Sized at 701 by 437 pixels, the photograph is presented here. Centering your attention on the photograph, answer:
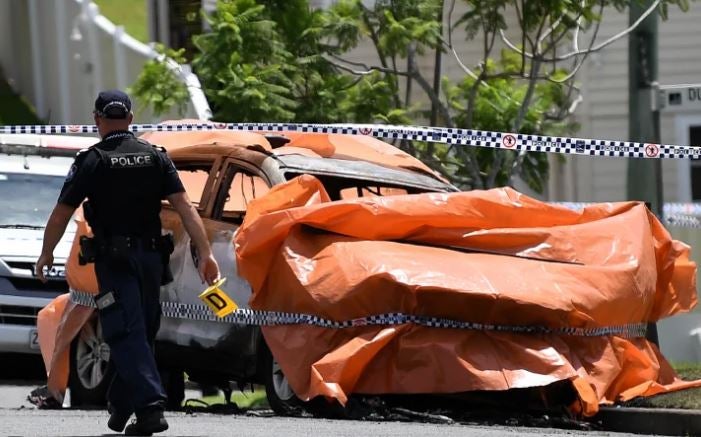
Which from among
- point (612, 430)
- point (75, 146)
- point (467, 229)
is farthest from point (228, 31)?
point (612, 430)

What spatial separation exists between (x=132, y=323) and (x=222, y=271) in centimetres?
203

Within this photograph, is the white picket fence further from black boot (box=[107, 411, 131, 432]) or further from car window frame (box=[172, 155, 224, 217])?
black boot (box=[107, 411, 131, 432])

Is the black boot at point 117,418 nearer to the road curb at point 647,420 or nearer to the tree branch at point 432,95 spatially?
the road curb at point 647,420

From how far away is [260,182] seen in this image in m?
10.3

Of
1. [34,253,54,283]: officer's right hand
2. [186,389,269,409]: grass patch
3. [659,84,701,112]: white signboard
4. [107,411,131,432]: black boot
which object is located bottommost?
[186,389,269,409]: grass patch

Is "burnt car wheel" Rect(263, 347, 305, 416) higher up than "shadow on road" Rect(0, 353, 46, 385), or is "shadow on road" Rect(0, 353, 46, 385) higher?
"burnt car wheel" Rect(263, 347, 305, 416)

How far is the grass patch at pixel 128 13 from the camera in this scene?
3609 centimetres

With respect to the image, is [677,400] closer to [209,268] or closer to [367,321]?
[367,321]

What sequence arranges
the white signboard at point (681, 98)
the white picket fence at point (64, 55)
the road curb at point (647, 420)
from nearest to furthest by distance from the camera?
1. the road curb at point (647, 420)
2. the white signboard at point (681, 98)
3. the white picket fence at point (64, 55)

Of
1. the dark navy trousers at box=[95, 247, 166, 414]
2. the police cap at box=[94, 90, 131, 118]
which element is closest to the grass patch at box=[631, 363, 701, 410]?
the dark navy trousers at box=[95, 247, 166, 414]

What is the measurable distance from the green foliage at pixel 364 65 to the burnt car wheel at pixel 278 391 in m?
5.34

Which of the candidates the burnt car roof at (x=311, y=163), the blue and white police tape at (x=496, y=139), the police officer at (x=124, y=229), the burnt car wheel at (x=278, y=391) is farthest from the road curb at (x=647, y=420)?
the police officer at (x=124, y=229)

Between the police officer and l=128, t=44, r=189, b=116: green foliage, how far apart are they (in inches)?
323

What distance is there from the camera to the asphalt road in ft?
26.5
